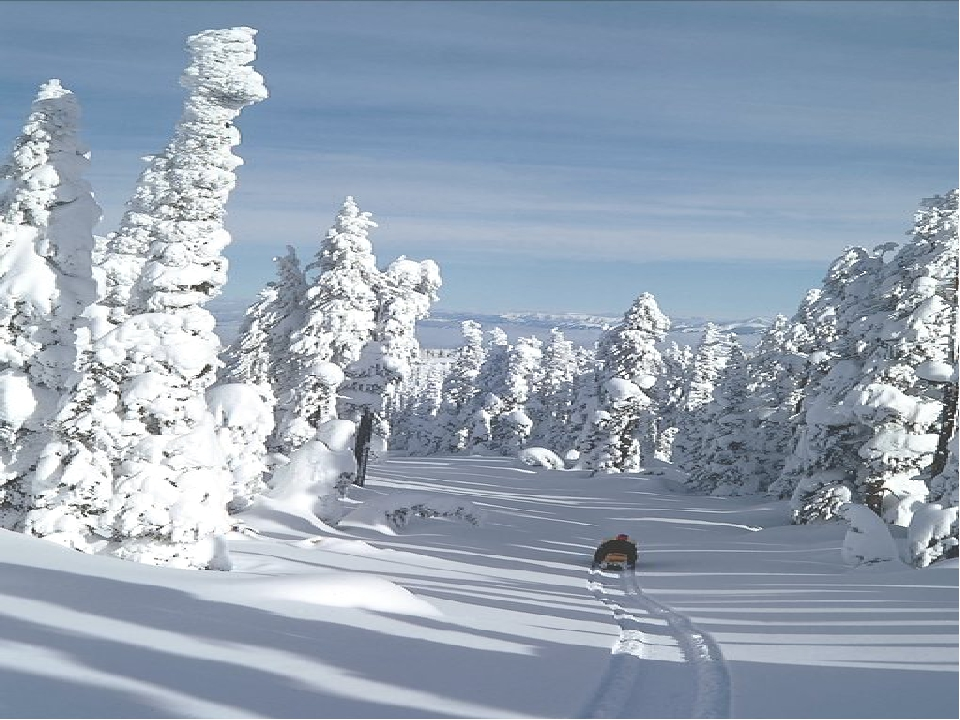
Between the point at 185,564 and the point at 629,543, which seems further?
the point at 629,543

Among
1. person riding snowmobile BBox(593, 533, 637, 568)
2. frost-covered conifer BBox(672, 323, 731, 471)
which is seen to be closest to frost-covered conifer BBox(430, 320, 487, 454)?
frost-covered conifer BBox(672, 323, 731, 471)

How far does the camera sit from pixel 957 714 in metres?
9.38

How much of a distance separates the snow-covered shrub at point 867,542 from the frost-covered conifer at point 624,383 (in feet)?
110

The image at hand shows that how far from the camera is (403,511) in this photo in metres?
36.5

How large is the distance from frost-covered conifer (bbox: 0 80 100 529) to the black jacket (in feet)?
58.2

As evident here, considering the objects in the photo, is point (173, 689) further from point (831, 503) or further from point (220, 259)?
point (831, 503)

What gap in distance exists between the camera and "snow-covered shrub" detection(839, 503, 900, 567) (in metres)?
23.2

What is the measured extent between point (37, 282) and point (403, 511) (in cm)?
1973

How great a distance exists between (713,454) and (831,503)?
2086cm

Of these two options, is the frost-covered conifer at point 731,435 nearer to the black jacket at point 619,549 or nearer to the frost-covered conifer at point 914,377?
the frost-covered conifer at point 914,377

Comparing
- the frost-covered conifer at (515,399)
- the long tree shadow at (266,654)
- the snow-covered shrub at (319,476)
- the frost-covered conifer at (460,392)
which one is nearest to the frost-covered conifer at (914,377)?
the long tree shadow at (266,654)

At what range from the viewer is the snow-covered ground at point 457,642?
30.2 feet

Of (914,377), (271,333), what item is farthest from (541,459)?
(914,377)

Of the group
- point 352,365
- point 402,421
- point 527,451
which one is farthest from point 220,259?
point 402,421
